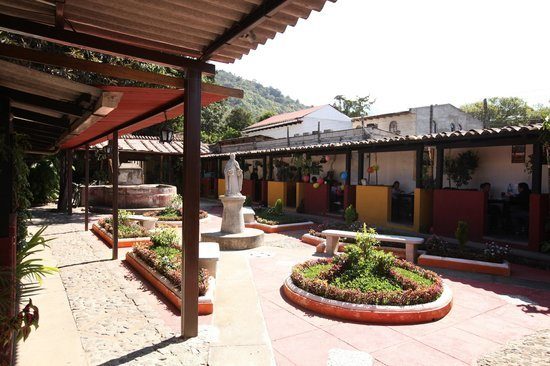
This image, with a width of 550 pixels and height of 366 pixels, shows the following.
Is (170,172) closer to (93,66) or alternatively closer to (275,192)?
(275,192)

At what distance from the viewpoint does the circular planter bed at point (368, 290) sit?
497cm

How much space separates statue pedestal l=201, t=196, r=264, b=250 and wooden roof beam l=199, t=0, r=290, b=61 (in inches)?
249

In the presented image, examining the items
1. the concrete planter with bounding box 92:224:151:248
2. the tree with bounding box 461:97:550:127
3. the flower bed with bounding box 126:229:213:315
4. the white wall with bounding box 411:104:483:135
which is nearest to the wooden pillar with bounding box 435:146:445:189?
the flower bed with bounding box 126:229:213:315

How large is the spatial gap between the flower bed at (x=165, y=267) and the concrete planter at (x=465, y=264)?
4.94 meters

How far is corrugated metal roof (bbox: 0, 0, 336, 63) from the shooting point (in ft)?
9.36

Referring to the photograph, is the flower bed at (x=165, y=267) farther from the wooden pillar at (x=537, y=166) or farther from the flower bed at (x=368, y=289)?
the wooden pillar at (x=537, y=166)

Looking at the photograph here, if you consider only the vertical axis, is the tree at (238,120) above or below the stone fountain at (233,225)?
above

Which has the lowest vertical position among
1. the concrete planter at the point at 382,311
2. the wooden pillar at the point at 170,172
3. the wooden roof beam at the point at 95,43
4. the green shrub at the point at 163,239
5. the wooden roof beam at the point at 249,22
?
the concrete planter at the point at 382,311

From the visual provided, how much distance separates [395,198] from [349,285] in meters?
8.59

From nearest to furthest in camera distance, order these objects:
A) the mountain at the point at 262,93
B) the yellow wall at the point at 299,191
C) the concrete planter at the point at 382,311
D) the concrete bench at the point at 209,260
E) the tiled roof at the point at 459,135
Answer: the concrete planter at the point at 382,311 → the concrete bench at the point at 209,260 → the tiled roof at the point at 459,135 → the yellow wall at the point at 299,191 → the mountain at the point at 262,93

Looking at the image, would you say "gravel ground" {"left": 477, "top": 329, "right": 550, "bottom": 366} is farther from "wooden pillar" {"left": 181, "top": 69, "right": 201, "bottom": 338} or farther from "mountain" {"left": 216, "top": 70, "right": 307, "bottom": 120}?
"mountain" {"left": 216, "top": 70, "right": 307, "bottom": 120}

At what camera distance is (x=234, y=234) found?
389 inches

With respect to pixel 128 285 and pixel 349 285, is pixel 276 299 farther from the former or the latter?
pixel 128 285

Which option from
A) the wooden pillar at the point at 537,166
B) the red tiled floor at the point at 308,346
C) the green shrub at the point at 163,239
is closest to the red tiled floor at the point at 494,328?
the red tiled floor at the point at 308,346
